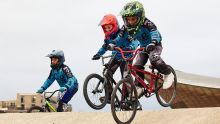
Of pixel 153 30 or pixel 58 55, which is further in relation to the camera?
pixel 58 55

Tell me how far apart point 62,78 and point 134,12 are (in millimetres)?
4361

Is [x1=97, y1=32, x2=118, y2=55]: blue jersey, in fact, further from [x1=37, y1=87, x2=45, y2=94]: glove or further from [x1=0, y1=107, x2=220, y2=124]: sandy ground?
[x1=37, y1=87, x2=45, y2=94]: glove

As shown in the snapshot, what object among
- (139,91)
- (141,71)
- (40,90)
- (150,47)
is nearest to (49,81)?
(40,90)

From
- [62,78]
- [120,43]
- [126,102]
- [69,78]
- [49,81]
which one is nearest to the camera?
[126,102]

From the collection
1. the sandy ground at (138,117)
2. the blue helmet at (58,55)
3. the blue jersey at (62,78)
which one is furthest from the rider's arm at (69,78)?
the sandy ground at (138,117)

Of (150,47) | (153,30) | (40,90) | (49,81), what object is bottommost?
(40,90)

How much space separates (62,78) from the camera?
43.8 feet

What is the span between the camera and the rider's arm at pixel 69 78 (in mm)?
13074

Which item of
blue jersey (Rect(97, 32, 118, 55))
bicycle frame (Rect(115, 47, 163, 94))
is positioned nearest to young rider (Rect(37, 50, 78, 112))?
blue jersey (Rect(97, 32, 118, 55))

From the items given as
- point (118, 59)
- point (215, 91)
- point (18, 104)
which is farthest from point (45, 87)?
point (18, 104)

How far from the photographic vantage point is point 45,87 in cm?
1344

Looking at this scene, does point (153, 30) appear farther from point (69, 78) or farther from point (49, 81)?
point (49, 81)

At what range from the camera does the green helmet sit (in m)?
9.66

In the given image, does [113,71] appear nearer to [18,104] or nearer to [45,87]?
[45,87]
